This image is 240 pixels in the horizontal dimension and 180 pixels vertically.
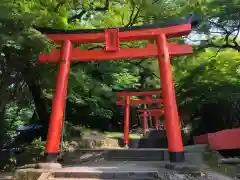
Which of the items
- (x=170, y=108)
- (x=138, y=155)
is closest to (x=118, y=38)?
(x=170, y=108)

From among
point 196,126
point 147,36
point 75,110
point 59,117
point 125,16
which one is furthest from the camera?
point 75,110

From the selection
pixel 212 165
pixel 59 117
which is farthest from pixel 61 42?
pixel 212 165

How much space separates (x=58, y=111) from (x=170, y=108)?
3.30 metres

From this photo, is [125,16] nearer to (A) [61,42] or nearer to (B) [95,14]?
(B) [95,14]

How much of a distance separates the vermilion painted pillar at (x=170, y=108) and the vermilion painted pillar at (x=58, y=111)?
9.69ft

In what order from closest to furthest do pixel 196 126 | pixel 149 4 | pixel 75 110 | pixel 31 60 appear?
pixel 31 60 < pixel 149 4 < pixel 196 126 < pixel 75 110

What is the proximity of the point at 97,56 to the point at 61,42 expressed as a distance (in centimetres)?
133

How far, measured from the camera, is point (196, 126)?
1700cm

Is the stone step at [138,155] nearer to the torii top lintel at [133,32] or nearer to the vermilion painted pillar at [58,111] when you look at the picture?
the vermilion painted pillar at [58,111]

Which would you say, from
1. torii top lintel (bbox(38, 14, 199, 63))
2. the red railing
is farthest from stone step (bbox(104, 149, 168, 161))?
torii top lintel (bbox(38, 14, 199, 63))

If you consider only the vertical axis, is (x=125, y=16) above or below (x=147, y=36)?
above

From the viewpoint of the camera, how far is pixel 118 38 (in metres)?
9.30

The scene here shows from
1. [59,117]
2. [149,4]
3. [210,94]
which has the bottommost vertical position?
[59,117]

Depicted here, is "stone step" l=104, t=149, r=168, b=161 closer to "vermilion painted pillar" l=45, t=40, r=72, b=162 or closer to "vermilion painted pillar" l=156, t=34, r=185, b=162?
"vermilion painted pillar" l=156, t=34, r=185, b=162
